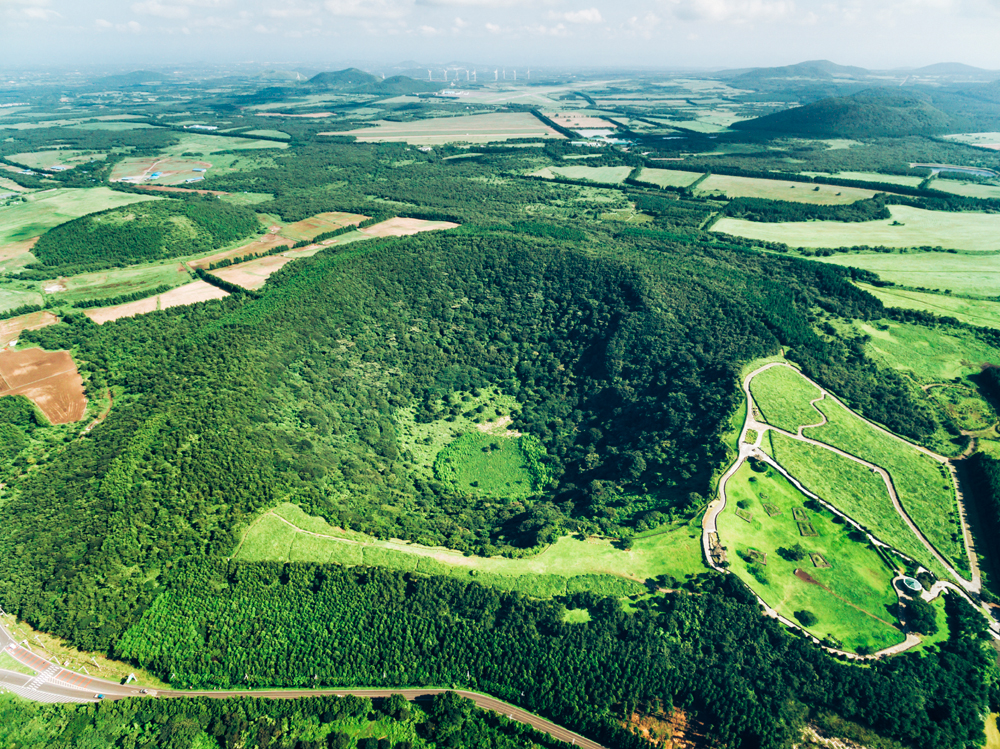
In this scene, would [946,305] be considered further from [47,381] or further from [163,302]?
[47,381]

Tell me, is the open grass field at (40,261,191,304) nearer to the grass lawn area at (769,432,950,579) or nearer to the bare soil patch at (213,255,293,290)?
the bare soil patch at (213,255,293,290)

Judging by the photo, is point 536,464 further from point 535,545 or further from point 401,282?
point 401,282

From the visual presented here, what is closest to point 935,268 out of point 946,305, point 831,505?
point 946,305

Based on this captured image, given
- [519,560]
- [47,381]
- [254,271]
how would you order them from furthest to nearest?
1. [254,271]
2. [47,381]
3. [519,560]

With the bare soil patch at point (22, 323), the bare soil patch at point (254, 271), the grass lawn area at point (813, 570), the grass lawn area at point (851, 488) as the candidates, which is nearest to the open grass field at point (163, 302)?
the bare soil patch at point (254, 271)

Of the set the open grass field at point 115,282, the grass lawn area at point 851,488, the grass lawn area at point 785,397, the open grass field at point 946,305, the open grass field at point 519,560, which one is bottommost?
the open grass field at point 519,560

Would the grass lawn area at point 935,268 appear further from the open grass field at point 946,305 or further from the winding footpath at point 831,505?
the winding footpath at point 831,505
